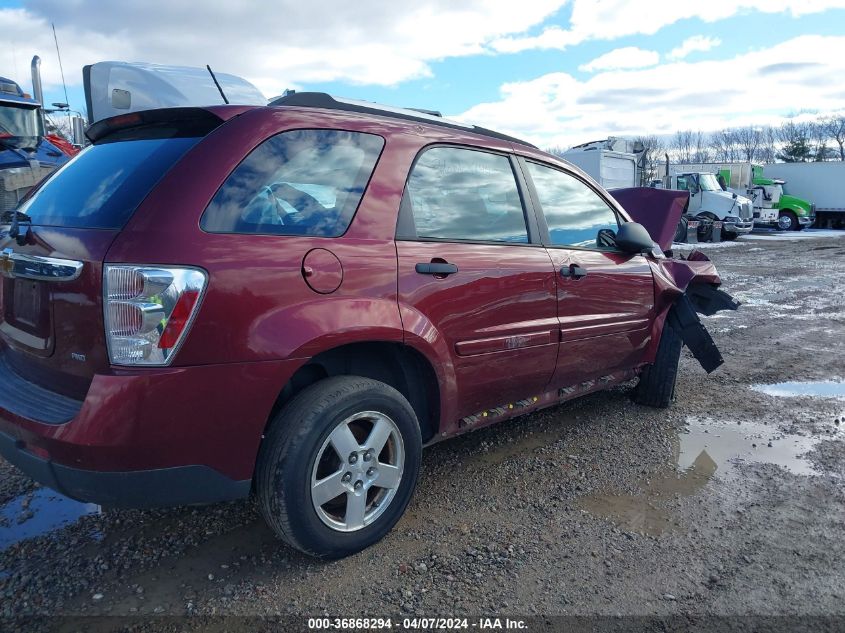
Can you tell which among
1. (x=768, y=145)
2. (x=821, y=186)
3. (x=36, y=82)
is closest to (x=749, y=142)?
(x=768, y=145)

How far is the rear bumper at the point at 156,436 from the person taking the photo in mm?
2176

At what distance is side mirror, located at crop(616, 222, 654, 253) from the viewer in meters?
4.04

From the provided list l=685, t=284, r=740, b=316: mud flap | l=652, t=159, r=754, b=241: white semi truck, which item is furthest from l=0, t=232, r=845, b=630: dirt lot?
l=652, t=159, r=754, b=241: white semi truck

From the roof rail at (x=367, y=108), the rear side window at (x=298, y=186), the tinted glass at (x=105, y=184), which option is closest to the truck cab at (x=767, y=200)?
the roof rail at (x=367, y=108)

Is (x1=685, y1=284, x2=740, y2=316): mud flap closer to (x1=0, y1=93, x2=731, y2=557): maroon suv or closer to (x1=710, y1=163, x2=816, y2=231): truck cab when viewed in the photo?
(x1=0, y1=93, x2=731, y2=557): maroon suv

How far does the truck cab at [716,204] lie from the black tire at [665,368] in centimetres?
1998

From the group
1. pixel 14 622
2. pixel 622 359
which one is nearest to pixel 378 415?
pixel 14 622

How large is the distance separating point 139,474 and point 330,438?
28.0 inches

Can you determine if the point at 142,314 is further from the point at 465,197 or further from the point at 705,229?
the point at 705,229

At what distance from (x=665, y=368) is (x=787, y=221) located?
28559 mm

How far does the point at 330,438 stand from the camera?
8.50 ft

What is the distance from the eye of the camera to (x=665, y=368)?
467cm

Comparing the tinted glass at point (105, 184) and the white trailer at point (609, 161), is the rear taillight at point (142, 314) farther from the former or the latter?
the white trailer at point (609, 161)

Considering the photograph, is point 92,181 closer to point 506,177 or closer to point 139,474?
point 139,474
